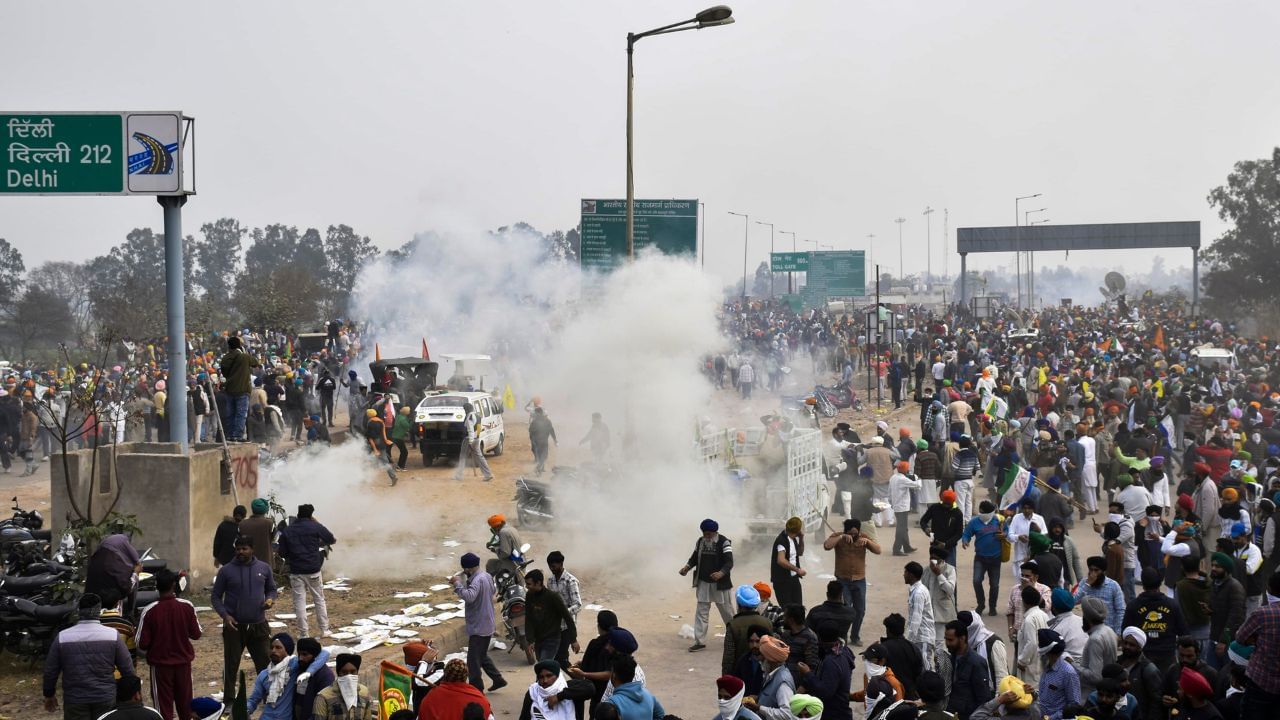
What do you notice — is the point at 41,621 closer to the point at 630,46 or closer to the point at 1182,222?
the point at 630,46

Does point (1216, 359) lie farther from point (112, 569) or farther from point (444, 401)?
point (112, 569)

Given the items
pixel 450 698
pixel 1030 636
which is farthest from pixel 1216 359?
pixel 450 698

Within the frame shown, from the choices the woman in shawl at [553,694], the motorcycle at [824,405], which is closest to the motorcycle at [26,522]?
the woman in shawl at [553,694]

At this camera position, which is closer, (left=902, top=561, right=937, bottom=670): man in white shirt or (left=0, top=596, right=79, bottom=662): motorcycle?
(left=902, top=561, right=937, bottom=670): man in white shirt

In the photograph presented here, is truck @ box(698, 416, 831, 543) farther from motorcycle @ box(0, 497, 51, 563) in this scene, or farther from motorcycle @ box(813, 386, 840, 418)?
motorcycle @ box(813, 386, 840, 418)

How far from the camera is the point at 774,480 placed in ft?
50.9

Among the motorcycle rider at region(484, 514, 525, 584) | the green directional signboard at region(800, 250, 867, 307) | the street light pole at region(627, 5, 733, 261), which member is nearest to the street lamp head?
the street light pole at region(627, 5, 733, 261)

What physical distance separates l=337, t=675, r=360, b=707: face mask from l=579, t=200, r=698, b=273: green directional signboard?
16396 mm

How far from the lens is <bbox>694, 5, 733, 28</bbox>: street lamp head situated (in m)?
15.9

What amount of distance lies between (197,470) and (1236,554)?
35.7ft

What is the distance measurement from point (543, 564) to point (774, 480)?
3.40 m

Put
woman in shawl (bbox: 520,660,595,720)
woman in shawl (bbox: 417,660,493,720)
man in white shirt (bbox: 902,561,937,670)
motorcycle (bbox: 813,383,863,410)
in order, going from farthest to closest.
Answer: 1. motorcycle (bbox: 813,383,863,410)
2. man in white shirt (bbox: 902,561,937,670)
3. woman in shawl (bbox: 520,660,595,720)
4. woman in shawl (bbox: 417,660,493,720)

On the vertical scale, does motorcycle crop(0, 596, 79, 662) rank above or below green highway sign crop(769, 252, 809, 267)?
below

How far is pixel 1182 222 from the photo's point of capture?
241ft
